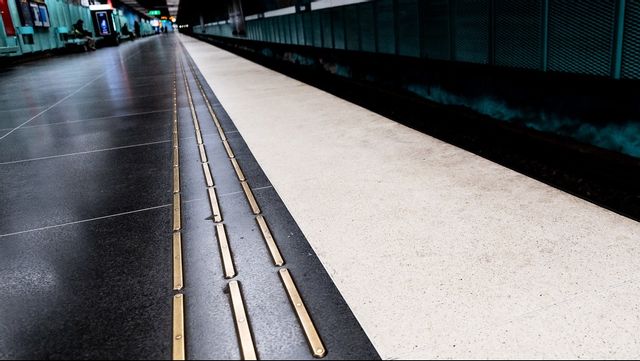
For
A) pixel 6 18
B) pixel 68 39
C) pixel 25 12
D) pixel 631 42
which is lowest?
pixel 631 42

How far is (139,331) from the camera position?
248 cm

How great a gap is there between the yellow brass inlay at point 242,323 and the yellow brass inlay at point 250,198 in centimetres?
120

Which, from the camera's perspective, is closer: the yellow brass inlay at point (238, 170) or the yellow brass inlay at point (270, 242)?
the yellow brass inlay at point (270, 242)

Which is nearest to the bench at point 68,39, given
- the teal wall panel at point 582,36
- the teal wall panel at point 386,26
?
the teal wall panel at point 386,26

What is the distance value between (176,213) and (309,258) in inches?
58.3

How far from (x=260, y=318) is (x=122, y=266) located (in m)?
1.22

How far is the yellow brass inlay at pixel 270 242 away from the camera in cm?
312

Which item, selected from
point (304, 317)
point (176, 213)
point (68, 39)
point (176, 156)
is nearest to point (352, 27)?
point (176, 156)

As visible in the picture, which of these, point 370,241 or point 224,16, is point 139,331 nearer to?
point 370,241

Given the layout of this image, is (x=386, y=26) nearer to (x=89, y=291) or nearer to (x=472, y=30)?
(x=472, y=30)

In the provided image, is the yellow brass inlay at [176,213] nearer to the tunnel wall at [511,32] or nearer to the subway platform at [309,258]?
the subway platform at [309,258]

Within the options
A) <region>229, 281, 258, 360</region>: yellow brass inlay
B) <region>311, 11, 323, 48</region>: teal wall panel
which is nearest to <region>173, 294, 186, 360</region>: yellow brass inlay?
<region>229, 281, 258, 360</region>: yellow brass inlay

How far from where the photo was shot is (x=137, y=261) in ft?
10.6

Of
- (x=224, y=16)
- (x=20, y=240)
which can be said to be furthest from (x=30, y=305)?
(x=224, y=16)
